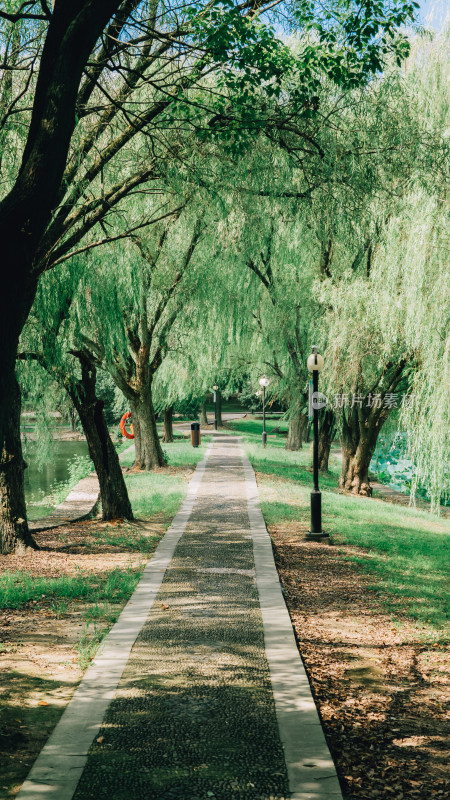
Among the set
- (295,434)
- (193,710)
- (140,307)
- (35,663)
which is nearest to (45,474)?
(295,434)

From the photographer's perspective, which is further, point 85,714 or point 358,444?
point 358,444

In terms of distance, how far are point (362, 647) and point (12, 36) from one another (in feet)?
23.3

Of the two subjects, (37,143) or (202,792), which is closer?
(202,792)

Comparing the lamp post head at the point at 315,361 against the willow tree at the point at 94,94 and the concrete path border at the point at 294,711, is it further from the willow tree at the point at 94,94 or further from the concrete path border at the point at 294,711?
the concrete path border at the point at 294,711

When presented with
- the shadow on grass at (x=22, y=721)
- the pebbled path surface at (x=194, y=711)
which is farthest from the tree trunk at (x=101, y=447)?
the shadow on grass at (x=22, y=721)

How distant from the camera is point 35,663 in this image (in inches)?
195

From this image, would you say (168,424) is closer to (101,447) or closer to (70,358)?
(101,447)

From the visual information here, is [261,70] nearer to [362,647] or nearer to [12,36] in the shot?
[12,36]

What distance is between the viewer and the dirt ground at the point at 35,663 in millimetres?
3709

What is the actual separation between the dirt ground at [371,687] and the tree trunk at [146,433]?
10.2m

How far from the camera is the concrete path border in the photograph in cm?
335

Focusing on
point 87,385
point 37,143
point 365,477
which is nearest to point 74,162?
point 87,385

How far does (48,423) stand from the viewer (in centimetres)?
1035

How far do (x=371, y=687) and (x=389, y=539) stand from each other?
6.22m
